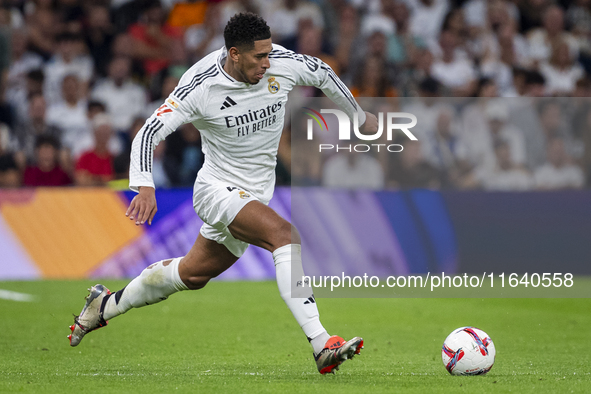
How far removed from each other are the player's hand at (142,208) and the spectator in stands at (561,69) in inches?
436

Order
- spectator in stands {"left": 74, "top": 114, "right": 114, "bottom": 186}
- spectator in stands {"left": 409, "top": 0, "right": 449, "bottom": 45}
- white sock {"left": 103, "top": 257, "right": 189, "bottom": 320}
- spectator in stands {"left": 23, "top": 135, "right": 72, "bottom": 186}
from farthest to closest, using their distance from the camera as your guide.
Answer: spectator in stands {"left": 409, "top": 0, "right": 449, "bottom": 45} → spectator in stands {"left": 74, "top": 114, "right": 114, "bottom": 186} → spectator in stands {"left": 23, "top": 135, "right": 72, "bottom": 186} → white sock {"left": 103, "top": 257, "right": 189, "bottom": 320}

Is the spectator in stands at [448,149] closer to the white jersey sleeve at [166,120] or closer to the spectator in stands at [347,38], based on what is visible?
the spectator in stands at [347,38]

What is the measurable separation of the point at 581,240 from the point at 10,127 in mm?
9411

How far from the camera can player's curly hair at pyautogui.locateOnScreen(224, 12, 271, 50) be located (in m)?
5.68

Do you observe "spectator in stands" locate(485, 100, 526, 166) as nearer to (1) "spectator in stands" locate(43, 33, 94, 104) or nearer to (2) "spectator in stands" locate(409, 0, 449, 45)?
(2) "spectator in stands" locate(409, 0, 449, 45)

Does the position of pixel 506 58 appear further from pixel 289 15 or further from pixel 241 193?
pixel 241 193

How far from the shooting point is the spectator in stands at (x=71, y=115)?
1381cm

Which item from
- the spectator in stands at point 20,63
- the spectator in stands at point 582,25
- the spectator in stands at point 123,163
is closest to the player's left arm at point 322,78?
the spectator in stands at point 123,163

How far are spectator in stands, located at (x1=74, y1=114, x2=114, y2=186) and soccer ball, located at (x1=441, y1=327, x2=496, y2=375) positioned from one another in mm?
8391

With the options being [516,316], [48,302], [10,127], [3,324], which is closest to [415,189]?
[516,316]

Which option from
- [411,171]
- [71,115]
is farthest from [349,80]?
[71,115]

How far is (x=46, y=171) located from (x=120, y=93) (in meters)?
2.32

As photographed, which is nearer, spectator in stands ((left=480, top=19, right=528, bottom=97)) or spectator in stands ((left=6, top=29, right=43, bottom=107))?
spectator in stands ((left=480, top=19, right=528, bottom=97))

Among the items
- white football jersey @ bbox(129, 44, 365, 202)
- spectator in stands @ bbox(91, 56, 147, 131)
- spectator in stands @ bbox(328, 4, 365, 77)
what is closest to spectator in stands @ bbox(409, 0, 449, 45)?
spectator in stands @ bbox(328, 4, 365, 77)
